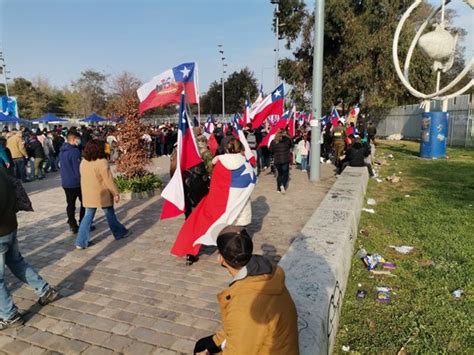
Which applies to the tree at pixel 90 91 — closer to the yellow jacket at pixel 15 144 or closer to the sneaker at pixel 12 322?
the yellow jacket at pixel 15 144

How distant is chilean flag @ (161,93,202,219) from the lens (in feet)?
17.0

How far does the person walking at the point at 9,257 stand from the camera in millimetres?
3615

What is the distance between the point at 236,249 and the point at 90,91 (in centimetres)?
7432

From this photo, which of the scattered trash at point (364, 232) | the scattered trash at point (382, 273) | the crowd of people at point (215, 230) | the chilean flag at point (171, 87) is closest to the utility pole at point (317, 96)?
the crowd of people at point (215, 230)

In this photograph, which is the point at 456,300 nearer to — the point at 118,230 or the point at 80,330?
the point at 80,330

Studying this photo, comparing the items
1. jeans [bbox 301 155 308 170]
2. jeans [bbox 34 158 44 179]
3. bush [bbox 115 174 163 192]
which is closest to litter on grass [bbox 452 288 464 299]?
bush [bbox 115 174 163 192]

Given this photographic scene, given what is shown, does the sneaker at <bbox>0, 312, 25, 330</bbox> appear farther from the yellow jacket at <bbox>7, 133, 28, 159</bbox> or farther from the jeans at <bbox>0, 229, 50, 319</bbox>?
the yellow jacket at <bbox>7, 133, 28, 159</bbox>

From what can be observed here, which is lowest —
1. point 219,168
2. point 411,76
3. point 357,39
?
point 219,168

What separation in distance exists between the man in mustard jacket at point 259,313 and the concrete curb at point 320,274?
0.57 meters

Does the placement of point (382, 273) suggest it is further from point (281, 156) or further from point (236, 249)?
point (281, 156)

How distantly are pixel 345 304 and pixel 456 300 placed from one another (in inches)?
49.1

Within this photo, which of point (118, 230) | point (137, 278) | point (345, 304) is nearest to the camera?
point (345, 304)

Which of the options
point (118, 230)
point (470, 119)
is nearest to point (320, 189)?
point (118, 230)

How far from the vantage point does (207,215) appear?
5.14 metres
